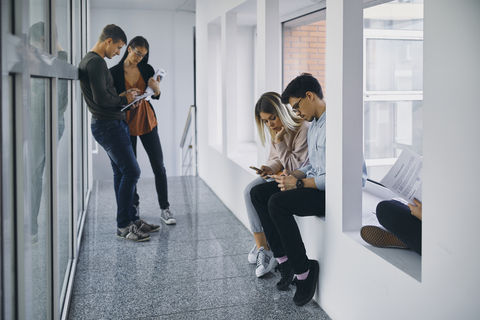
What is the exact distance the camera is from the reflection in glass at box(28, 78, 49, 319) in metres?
1.61

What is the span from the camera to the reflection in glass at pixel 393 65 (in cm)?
448

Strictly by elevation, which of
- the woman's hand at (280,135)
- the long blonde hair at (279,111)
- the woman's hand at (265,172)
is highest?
the long blonde hair at (279,111)

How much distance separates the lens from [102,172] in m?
8.12

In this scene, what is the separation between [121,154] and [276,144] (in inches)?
48.7

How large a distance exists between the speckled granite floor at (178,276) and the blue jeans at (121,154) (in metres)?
0.28

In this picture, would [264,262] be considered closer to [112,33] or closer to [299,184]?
[299,184]

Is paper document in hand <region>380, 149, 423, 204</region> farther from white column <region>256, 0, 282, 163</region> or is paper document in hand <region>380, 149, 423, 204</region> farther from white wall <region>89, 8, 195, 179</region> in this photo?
white wall <region>89, 8, 195, 179</region>

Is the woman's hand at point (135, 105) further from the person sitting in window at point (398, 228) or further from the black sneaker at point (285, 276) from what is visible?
the person sitting in window at point (398, 228)

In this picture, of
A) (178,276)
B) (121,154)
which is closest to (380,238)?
(178,276)

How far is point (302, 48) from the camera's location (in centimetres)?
517

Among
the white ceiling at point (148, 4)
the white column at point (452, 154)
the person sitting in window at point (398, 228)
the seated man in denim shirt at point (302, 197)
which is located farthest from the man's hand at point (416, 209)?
the white ceiling at point (148, 4)

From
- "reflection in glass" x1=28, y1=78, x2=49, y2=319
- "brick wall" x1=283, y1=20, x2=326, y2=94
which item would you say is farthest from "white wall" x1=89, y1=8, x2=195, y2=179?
"reflection in glass" x1=28, y1=78, x2=49, y2=319

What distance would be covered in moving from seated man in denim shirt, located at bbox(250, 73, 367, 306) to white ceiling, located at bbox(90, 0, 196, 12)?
534cm

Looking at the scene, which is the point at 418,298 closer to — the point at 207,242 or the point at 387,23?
the point at 207,242
